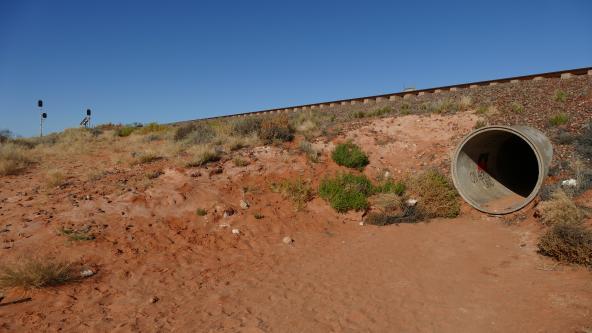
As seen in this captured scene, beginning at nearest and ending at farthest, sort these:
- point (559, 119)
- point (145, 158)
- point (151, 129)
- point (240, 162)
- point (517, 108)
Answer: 1. point (559, 119)
2. point (240, 162)
3. point (145, 158)
4. point (517, 108)
5. point (151, 129)

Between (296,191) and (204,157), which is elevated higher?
(204,157)

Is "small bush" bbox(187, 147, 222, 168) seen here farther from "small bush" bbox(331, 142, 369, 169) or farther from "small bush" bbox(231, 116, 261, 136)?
"small bush" bbox(331, 142, 369, 169)

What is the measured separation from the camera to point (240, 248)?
8.48 meters

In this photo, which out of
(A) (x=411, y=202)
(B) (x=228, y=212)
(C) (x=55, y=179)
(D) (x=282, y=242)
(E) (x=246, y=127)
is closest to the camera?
(D) (x=282, y=242)

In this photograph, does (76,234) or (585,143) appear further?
(585,143)

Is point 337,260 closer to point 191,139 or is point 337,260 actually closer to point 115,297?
point 115,297

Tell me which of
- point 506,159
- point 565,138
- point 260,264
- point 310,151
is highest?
point 565,138

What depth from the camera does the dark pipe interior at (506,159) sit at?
10.8 meters

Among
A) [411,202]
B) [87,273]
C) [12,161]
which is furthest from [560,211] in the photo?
[12,161]

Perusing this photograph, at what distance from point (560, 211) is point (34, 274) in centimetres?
951

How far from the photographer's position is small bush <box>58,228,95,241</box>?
24.6 ft

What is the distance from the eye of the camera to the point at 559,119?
37.8ft

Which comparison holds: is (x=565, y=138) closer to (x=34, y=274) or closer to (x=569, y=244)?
(x=569, y=244)

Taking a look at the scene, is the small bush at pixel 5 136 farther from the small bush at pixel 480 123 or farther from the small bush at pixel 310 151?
the small bush at pixel 480 123
